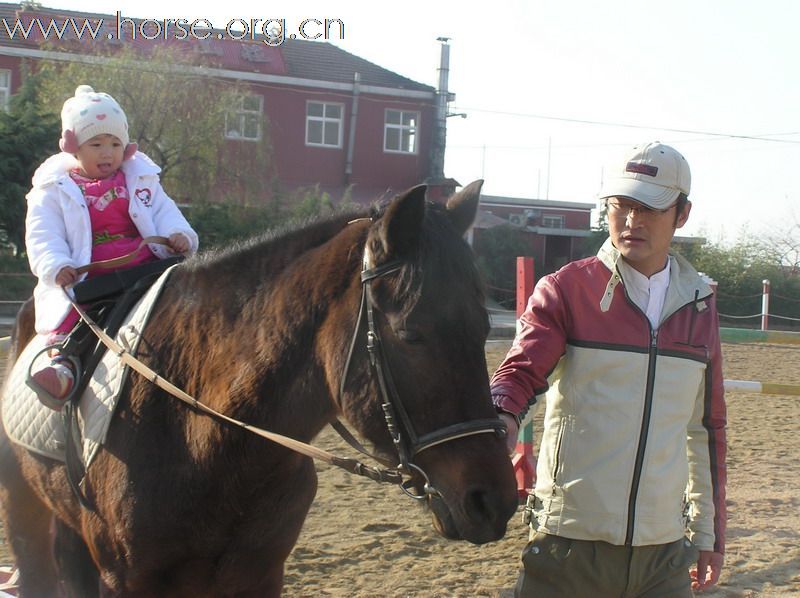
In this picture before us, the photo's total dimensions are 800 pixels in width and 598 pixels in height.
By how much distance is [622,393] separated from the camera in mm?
2533

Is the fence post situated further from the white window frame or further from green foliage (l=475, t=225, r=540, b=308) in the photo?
the white window frame

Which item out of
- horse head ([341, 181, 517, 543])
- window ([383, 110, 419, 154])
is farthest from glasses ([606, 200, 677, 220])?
window ([383, 110, 419, 154])

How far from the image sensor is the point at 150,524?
2.56 meters

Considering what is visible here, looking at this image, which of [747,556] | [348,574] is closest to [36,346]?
[348,574]

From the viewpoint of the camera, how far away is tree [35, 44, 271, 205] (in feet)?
78.1

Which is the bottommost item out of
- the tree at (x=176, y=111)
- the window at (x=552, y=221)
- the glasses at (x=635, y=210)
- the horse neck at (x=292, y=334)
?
the horse neck at (x=292, y=334)

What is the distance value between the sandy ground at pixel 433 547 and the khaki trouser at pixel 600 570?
6.13ft

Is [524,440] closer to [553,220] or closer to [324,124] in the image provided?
[324,124]

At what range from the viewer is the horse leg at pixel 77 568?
3107 millimetres

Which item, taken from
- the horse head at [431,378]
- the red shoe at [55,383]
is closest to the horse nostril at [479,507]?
the horse head at [431,378]

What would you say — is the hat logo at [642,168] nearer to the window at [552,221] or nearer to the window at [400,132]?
the window at [400,132]

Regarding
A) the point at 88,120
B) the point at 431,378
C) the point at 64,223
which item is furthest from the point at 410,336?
Answer: the point at 88,120

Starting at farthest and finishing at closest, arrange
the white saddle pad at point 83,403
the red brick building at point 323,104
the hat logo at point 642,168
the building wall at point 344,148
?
1. the building wall at point 344,148
2. the red brick building at point 323,104
3. the white saddle pad at point 83,403
4. the hat logo at point 642,168

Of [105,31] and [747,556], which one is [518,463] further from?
[105,31]
